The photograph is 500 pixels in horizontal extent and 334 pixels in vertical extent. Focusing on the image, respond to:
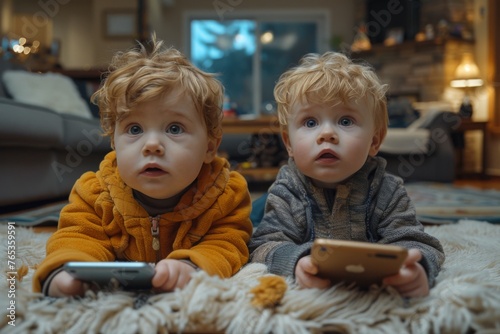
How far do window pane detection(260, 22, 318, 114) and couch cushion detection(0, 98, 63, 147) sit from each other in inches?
170

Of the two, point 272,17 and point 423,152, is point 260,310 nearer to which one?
point 423,152

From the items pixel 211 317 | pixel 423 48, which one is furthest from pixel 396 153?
pixel 211 317

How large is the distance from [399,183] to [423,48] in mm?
4262

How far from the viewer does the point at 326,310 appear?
0.54m

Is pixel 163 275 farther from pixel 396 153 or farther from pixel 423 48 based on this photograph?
pixel 423 48

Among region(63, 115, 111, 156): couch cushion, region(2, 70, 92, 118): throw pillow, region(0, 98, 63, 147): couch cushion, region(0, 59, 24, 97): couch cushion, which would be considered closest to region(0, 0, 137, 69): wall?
region(0, 59, 24, 97): couch cushion

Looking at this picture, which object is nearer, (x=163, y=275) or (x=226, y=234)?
(x=163, y=275)

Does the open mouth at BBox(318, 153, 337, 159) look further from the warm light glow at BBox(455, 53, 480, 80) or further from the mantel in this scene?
the mantel

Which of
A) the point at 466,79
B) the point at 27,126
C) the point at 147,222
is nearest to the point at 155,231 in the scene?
the point at 147,222

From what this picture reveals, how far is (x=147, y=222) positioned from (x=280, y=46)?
5.59 m

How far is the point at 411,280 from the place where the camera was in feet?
1.89

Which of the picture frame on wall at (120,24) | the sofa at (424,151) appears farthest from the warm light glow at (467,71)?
the picture frame on wall at (120,24)

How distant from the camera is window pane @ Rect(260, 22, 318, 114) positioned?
596 cm

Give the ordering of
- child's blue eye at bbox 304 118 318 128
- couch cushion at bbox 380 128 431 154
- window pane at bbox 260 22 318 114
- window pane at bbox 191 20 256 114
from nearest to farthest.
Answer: child's blue eye at bbox 304 118 318 128, couch cushion at bbox 380 128 431 154, window pane at bbox 191 20 256 114, window pane at bbox 260 22 318 114
